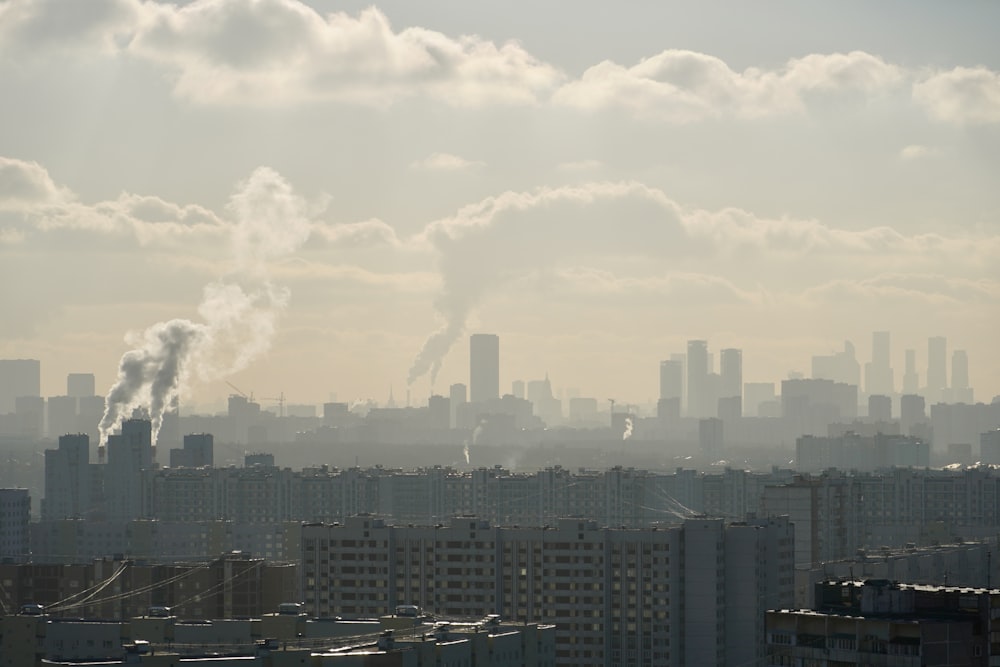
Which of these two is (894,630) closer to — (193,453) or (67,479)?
(67,479)

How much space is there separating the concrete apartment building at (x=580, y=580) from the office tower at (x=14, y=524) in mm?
35636

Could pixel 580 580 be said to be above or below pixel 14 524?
below

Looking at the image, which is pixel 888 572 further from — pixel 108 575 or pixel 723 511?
pixel 723 511

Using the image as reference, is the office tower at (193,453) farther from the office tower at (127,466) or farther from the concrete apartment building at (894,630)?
the concrete apartment building at (894,630)

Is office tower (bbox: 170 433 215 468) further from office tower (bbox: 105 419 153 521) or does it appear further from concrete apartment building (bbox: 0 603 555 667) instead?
concrete apartment building (bbox: 0 603 555 667)

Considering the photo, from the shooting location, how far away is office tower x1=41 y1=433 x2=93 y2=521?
137 meters

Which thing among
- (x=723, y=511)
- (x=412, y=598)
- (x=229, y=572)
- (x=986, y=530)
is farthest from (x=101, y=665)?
(x=723, y=511)

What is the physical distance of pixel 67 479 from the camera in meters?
139

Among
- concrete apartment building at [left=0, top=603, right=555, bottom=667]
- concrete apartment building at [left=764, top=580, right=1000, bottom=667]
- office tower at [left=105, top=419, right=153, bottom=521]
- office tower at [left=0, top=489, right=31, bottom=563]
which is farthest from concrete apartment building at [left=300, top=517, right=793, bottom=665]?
office tower at [left=105, top=419, right=153, bottom=521]

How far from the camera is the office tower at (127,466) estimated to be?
136375 millimetres

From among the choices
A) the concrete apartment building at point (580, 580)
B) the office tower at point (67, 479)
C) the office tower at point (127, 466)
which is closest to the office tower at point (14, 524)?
the office tower at point (127, 466)

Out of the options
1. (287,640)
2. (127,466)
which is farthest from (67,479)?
(287,640)

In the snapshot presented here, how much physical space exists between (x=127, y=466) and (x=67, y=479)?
4.43 m

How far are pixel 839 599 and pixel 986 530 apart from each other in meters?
85.5
